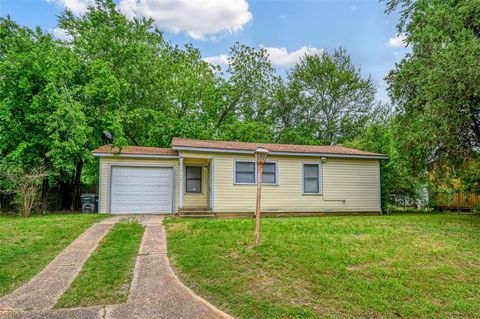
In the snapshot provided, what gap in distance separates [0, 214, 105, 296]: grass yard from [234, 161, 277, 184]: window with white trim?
17.8 feet

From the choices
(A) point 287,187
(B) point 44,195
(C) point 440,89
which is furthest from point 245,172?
(B) point 44,195

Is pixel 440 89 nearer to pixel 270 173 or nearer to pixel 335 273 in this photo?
pixel 270 173

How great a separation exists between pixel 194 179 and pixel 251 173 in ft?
8.28

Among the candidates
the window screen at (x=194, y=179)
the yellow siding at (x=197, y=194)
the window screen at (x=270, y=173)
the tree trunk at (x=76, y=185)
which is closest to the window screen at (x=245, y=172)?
the window screen at (x=270, y=173)

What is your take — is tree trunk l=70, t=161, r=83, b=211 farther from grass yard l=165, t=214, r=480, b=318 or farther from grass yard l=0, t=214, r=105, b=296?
grass yard l=165, t=214, r=480, b=318

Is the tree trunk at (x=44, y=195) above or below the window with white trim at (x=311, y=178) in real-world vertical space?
below

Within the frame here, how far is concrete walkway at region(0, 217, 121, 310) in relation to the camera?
3996 mm

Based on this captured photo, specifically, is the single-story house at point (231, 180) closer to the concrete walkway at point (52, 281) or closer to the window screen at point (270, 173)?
the window screen at point (270, 173)

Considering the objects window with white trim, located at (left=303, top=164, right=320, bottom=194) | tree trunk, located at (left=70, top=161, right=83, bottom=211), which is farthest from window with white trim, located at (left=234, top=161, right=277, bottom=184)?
tree trunk, located at (left=70, top=161, right=83, bottom=211)

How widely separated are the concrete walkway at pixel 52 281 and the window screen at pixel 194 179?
650cm

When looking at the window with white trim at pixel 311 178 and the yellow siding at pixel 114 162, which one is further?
the window with white trim at pixel 311 178

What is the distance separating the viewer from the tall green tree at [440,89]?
8.38 meters

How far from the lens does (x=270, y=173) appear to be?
12922 mm

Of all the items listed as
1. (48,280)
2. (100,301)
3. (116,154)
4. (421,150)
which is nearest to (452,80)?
(421,150)
